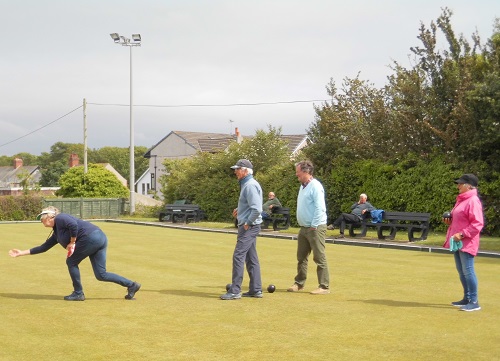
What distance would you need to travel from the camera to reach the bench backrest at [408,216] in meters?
18.9

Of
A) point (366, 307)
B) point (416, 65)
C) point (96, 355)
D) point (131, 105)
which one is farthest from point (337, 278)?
point (131, 105)

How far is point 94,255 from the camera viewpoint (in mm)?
8734

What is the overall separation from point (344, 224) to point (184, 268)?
27.5 ft

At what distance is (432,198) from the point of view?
72.2ft

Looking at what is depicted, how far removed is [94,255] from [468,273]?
4.46 metres

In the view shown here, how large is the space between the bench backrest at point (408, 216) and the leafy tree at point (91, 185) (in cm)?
2334

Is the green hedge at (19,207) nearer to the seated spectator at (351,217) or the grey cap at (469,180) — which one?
the seated spectator at (351,217)

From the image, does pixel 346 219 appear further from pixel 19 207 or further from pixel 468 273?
pixel 19 207

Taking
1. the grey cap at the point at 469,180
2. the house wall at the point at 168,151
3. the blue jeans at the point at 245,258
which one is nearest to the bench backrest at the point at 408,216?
the blue jeans at the point at 245,258

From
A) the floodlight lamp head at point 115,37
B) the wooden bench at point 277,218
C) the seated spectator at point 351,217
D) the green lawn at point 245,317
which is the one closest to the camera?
the green lawn at point 245,317

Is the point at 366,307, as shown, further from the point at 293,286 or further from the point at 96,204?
the point at 96,204

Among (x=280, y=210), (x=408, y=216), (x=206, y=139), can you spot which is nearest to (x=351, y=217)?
(x=408, y=216)

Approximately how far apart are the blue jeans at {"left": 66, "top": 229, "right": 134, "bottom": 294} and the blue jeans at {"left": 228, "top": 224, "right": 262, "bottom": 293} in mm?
1326

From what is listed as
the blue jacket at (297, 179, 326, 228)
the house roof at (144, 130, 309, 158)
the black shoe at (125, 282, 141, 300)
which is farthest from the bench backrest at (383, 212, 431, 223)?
the house roof at (144, 130, 309, 158)
